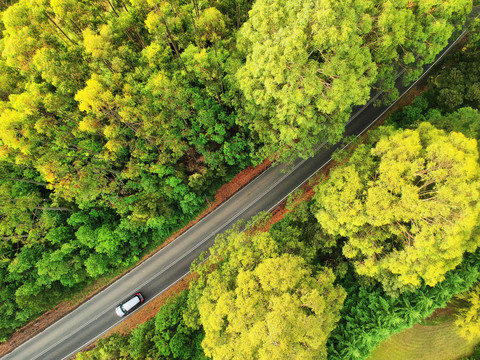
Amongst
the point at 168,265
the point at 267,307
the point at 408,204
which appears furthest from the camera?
the point at 168,265

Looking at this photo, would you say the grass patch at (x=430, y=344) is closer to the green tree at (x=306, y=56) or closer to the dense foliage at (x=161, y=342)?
the dense foliage at (x=161, y=342)

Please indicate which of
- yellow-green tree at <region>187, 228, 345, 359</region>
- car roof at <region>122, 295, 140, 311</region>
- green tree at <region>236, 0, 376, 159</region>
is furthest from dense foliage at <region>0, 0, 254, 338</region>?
yellow-green tree at <region>187, 228, 345, 359</region>

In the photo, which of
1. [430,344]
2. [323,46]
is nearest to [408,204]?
[323,46]

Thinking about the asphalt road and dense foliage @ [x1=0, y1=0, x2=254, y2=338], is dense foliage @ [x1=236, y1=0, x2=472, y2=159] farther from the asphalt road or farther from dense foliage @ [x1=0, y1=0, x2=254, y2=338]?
the asphalt road

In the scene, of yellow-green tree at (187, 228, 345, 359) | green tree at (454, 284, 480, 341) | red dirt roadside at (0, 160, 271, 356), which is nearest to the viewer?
yellow-green tree at (187, 228, 345, 359)

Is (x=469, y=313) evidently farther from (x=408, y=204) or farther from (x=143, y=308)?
(x=143, y=308)

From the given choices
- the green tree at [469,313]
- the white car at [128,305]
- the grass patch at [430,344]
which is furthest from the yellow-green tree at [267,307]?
the white car at [128,305]
